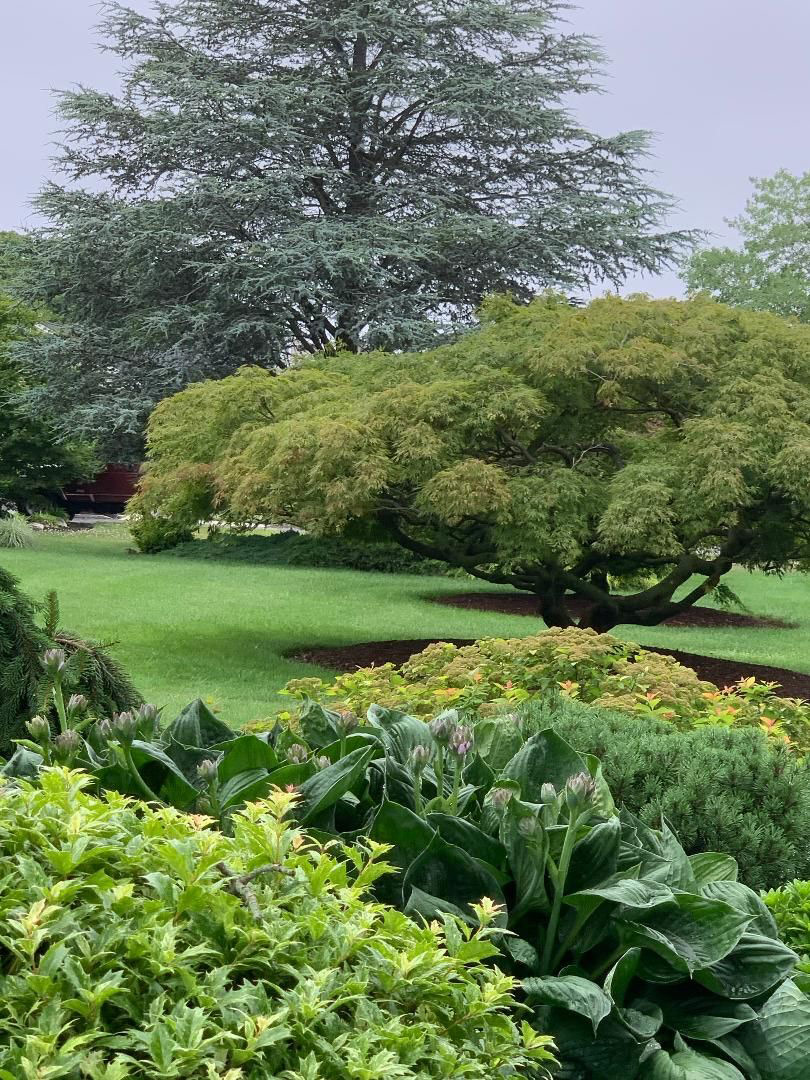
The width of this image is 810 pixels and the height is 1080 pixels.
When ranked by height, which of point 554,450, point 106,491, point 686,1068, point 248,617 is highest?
point 554,450

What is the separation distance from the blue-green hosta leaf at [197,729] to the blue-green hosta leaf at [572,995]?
1.02 metres

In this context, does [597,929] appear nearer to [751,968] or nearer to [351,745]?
[751,968]

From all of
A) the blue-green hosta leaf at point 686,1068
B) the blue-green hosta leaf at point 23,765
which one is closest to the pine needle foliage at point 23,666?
the blue-green hosta leaf at point 23,765

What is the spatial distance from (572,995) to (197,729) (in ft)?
3.70

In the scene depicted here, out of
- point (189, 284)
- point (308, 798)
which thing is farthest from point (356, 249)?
point (308, 798)

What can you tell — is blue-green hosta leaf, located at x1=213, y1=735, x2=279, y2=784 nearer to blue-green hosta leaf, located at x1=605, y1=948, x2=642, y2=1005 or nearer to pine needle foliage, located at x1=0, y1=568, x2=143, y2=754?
blue-green hosta leaf, located at x1=605, y1=948, x2=642, y2=1005

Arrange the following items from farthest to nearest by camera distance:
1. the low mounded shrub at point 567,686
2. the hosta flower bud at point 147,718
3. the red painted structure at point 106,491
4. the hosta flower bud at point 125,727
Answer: the red painted structure at point 106,491, the low mounded shrub at point 567,686, the hosta flower bud at point 147,718, the hosta flower bud at point 125,727

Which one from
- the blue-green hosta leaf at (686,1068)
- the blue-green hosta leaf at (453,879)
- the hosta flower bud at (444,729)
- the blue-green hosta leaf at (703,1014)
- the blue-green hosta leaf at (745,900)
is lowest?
the blue-green hosta leaf at (686,1068)

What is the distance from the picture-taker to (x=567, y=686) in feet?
16.3

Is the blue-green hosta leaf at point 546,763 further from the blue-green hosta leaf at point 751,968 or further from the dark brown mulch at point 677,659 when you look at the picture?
the dark brown mulch at point 677,659

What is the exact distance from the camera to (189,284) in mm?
23797

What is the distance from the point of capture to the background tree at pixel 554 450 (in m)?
8.82

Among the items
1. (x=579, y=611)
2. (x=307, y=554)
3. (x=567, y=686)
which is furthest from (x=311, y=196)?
(x=567, y=686)

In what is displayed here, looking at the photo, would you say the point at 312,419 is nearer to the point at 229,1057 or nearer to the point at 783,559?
the point at 783,559
